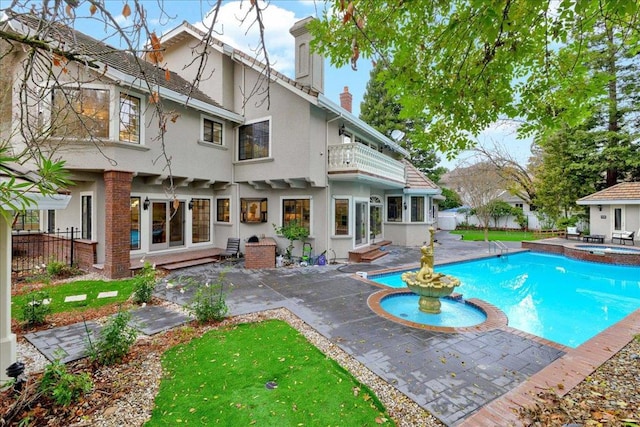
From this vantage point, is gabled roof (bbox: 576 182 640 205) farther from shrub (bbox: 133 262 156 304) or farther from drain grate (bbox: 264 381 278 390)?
shrub (bbox: 133 262 156 304)

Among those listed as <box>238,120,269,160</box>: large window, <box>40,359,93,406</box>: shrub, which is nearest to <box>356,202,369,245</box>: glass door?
<box>238,120,269,160</box>: large window

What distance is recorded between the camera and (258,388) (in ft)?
13.5

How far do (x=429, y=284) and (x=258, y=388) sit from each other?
4.83 m

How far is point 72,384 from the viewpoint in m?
3.73

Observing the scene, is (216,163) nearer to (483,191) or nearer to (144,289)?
(144,289)

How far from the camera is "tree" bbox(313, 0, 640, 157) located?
164 inches

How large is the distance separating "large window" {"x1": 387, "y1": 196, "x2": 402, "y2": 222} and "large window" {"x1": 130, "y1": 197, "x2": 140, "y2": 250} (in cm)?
1474

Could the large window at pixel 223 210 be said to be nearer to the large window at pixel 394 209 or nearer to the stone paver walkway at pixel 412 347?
the stone paver walkway at pixel 412 347

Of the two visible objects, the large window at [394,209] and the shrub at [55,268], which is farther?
the large window at [394,209]

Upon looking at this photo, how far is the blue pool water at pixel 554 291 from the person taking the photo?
770 cm

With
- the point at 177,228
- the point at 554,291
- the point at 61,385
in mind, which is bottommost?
the point at 554,291

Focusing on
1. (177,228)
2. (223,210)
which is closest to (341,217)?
(223,210)

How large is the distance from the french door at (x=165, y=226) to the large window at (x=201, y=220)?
0.61 m

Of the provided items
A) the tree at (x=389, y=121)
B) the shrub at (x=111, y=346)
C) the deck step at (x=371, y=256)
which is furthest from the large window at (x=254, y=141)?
the tree at (x=389, y=121)
